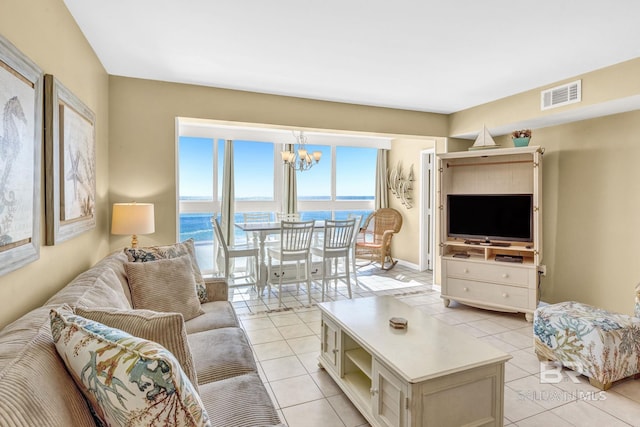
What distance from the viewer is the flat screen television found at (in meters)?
3.70

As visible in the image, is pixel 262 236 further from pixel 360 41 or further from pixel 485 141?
pixel 485 141

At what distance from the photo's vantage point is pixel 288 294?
4.62m

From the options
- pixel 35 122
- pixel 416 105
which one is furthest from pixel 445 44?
pixel 35 122

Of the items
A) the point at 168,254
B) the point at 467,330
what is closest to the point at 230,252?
the point at 168,254

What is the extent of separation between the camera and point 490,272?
3814mm

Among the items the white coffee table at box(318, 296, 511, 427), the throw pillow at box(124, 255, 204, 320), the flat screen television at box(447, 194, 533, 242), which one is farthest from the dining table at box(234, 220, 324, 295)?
the white coffee table at box(318, 296, 511, 427)

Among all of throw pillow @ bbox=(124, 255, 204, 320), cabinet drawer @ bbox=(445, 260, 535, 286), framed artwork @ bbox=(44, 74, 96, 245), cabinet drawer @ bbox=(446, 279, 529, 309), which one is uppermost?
framed artwork @ bbox=(44, 74, 96, 245)

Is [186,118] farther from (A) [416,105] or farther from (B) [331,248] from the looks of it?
(A) [416,105]

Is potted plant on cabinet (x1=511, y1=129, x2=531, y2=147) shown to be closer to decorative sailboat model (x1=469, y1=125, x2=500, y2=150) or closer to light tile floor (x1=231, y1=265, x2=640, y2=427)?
decorative sailboat model (x1=469, y1=125, x2=500, y2=150)

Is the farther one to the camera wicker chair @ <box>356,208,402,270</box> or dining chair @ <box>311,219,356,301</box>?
wicker chair @ <box>356,208,402,270</box>

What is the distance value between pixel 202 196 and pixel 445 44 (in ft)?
14.4

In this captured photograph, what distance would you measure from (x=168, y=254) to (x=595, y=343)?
3.09m

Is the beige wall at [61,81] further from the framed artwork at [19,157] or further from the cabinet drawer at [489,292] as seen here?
the cabinet drawer at [489,292]

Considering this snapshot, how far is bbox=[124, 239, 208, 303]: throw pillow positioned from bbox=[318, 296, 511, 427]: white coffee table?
1144 millimetres
